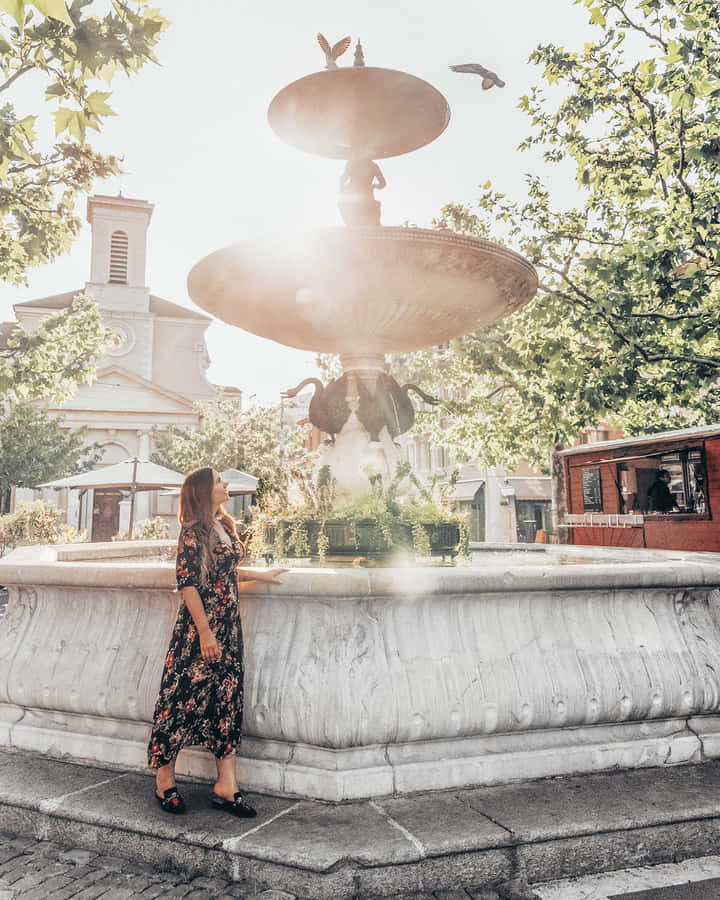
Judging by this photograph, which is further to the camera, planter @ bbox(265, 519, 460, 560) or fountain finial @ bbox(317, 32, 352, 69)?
fountain finial @ bbox(317, 32, 352, 69)

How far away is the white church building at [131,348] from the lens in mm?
41969

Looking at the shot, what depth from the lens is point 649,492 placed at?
14.2 m

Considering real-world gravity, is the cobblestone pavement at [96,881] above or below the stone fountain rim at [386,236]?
below

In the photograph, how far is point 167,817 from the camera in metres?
3.26

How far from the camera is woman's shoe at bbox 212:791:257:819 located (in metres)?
3.27

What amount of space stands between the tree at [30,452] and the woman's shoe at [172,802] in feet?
92.9

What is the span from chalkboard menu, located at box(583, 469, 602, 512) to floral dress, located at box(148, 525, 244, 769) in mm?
13248

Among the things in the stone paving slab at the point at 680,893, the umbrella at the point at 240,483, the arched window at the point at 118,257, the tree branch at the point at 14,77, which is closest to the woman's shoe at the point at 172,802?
the stone paving slab at the point at 680,893

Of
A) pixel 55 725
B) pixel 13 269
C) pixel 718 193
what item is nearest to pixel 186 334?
pixel 13 269

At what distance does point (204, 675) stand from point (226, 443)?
33.7 m

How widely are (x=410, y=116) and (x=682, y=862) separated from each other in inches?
243

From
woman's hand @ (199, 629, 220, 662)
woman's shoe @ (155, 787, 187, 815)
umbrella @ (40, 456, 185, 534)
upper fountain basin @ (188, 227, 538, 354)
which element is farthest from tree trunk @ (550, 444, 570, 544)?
woman's shoe @ (155, 787, 187, 815)

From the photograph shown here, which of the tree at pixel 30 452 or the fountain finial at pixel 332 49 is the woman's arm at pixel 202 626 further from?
the tree at pixel 30 452

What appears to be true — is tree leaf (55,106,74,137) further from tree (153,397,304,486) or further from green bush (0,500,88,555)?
tree (153,397,304,486)
